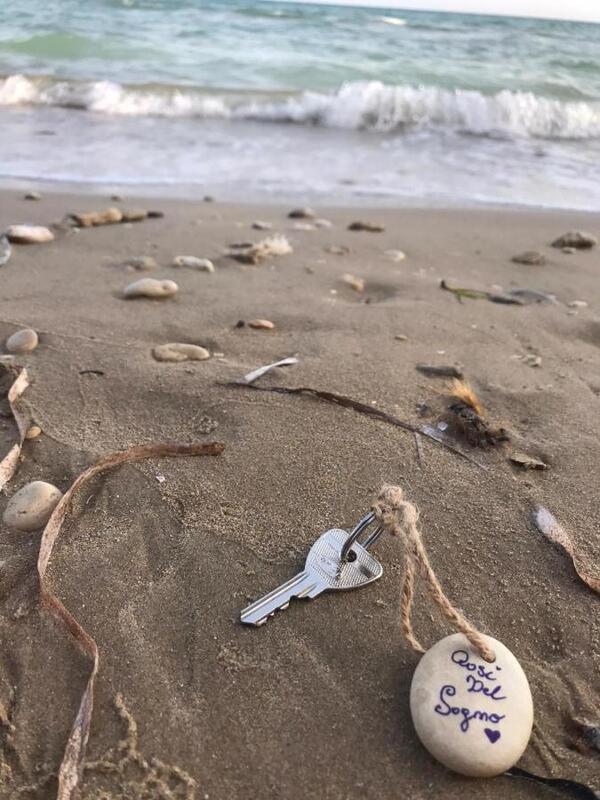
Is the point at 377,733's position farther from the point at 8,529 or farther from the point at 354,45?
the point at 354,45

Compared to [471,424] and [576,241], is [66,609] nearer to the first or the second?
[471,424]

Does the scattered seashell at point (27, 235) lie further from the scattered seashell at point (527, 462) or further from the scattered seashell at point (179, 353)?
the scattered seashell at point (527, 462)

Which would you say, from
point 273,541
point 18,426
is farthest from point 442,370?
point 18,426

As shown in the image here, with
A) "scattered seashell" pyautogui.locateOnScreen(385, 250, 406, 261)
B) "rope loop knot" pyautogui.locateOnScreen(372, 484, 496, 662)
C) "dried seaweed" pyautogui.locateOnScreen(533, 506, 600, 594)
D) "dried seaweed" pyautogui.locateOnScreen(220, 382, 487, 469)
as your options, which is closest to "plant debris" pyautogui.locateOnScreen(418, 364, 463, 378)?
"dried seaweed" pyautogui.locateOnScreen(220, 382, 487, 469)

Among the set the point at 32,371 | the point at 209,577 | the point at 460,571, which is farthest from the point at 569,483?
the point at 32,371

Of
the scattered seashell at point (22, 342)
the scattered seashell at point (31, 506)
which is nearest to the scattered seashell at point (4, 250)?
the scattered seashell at point (22, 342)

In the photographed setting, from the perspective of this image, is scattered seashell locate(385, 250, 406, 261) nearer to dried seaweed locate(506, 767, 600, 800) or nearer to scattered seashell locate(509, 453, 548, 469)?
scattered seashell locate(509, 453, 548, 469)
